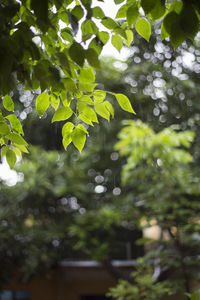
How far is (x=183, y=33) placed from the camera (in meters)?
0.56

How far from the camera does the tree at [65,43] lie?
1.80ft

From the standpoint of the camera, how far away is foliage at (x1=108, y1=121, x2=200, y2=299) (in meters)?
2.21

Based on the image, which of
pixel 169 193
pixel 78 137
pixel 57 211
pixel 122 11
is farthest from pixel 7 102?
pixel 57 211

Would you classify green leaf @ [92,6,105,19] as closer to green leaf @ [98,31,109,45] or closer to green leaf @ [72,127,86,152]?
green leaf @ [98,31,109,45]

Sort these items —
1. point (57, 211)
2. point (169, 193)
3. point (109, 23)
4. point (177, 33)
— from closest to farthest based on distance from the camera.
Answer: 1. point (177, 33)
2. point (109, 23)
3. point (169, 193)
4. point (57, 211)

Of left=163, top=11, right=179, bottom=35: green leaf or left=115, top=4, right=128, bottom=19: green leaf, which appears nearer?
left=163, top=11, right=179, bottom=35: green leaf

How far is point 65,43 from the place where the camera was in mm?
735

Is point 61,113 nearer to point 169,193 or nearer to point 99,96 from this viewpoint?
point 99,96

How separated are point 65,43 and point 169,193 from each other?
1.88 m

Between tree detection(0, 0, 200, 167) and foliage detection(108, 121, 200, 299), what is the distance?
146cm

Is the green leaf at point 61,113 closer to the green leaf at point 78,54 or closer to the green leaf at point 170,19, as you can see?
the green leaf at point 78,54

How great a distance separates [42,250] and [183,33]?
374cm

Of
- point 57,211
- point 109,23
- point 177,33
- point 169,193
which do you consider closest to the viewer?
point 177,33

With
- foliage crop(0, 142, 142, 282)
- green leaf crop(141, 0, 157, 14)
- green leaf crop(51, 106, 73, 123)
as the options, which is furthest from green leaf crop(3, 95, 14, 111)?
foliage crop(0, 142, 142, 282)
